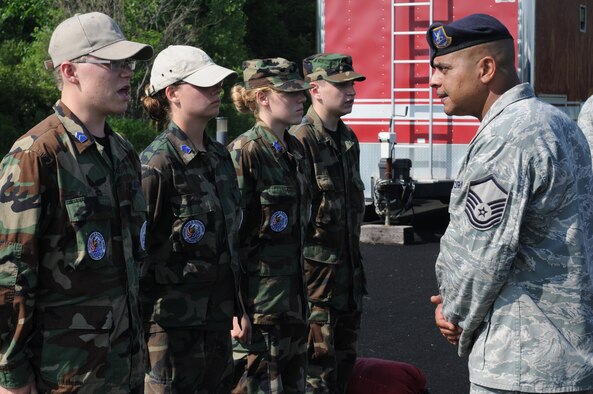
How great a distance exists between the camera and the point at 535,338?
3.36 meters

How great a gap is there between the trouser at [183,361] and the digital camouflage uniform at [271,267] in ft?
2.19

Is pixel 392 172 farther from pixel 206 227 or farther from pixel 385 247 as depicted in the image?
pixel 206 227

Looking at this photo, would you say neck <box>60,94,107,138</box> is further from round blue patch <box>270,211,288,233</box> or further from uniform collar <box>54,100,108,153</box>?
round blue patch <box>270,211,288,233</box>

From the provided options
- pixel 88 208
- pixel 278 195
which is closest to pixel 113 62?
pixel 88 208

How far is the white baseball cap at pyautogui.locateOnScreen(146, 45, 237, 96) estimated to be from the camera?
4.61 meters

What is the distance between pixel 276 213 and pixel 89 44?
171cm

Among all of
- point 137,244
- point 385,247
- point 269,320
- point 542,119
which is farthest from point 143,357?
point 385,247

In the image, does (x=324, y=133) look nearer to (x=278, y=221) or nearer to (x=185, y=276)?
(x=278, y=221)

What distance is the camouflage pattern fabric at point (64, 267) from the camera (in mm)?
3432

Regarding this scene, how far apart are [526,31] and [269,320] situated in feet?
26.2

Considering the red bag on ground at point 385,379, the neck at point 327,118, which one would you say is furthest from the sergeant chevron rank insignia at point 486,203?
the neck at point 327,118

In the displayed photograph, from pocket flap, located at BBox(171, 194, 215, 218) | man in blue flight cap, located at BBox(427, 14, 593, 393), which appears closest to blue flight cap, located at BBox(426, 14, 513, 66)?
man in blue flight cap, located at BBox(427, 14, 593, 393)

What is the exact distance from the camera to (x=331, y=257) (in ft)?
19.3

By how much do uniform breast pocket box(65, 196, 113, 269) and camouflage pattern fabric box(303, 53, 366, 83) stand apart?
113 inches
